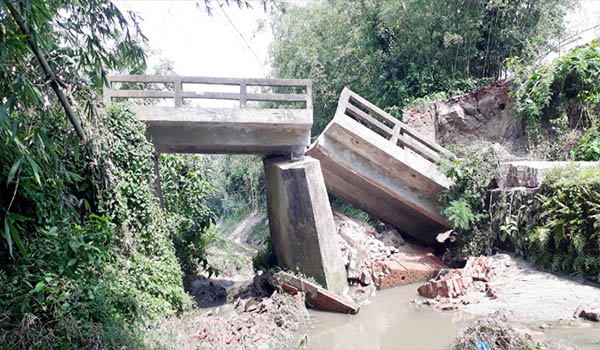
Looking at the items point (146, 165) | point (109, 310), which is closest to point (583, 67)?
point (146, 165)

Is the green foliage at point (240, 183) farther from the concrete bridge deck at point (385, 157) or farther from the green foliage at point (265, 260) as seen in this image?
the concrete bridge deck at point (385, 157)

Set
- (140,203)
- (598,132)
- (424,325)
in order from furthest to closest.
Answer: (598,132) → (140,203) → (424,325)

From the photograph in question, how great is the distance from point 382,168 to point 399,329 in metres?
4.27

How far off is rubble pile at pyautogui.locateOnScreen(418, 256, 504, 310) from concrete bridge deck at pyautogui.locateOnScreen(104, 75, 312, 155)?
161 inches

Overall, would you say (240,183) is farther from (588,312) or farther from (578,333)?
(578,333)

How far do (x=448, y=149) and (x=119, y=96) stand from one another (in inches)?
306

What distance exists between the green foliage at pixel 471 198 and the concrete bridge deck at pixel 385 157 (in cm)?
34

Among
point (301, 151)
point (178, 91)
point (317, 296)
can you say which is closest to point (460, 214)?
point (317, 296)

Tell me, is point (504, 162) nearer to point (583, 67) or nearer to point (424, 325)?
point (583, 67)

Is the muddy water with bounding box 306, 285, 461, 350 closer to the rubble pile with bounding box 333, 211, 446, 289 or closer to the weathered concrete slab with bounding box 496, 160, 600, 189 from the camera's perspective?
the rubble pile with bounding box 333, 211, 446, 289

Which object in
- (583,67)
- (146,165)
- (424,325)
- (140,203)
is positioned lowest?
(424,325)

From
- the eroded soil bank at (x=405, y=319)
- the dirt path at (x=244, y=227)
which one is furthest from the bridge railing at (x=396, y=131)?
the dirt path at (x=244, y=227)

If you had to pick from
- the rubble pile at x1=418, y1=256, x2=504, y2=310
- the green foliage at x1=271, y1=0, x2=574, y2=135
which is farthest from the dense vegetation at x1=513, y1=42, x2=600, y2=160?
the rubble pile at x1=418, y1=256, x2=504, y2=310

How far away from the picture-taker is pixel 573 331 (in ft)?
17.9
